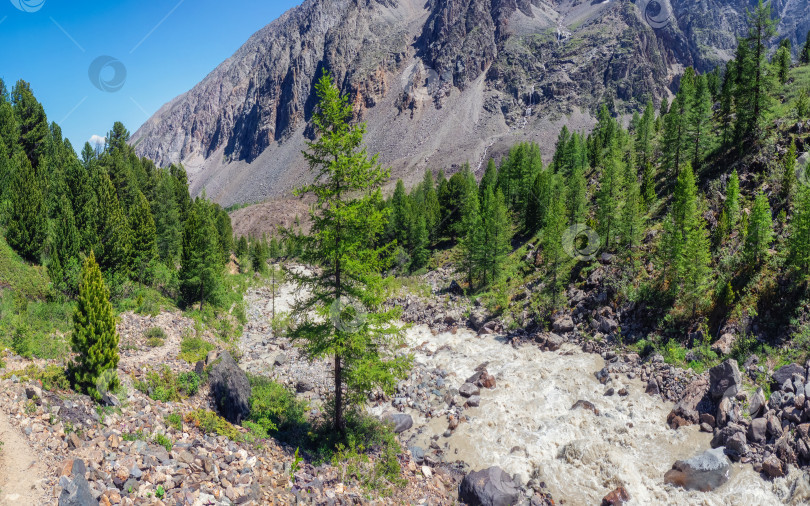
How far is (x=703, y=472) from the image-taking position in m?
15.2

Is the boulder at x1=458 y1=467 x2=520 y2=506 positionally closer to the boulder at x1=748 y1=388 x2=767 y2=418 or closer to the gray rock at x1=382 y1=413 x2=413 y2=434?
the gray rock at x1=382 y1=413 x2=413 y2=434

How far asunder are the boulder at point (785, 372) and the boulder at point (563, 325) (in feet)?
43.4

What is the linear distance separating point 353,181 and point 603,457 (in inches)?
623

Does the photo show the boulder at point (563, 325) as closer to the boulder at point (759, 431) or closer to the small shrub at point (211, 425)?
the boulder at point (759, 431)

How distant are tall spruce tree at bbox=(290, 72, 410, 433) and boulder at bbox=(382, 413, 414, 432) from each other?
5.49 meters

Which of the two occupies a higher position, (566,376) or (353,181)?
(353,181)

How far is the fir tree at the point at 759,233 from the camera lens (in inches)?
929

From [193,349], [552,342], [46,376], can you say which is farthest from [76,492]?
[552,342]

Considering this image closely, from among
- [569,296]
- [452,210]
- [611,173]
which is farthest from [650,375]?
[452,210]

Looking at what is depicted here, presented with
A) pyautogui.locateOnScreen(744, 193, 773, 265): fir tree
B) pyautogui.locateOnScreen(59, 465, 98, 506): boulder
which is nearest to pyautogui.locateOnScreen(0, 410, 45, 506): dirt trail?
pyautogui.locateOnScreen(59, 465, 98, 506): boulder

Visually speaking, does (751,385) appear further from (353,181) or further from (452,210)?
(452,210)

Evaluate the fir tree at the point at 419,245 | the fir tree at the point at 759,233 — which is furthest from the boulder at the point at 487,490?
the fir tree at the point at 419,245

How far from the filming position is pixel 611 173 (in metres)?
34.8

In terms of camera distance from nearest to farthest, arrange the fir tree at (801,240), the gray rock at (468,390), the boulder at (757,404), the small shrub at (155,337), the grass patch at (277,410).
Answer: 1. the boulder at (757,404)
2. the grass patch at (277,410)
3. the fir tree at (801,240)
4. the small shrub at (155,337)
5. the gray rock at (468,390)
